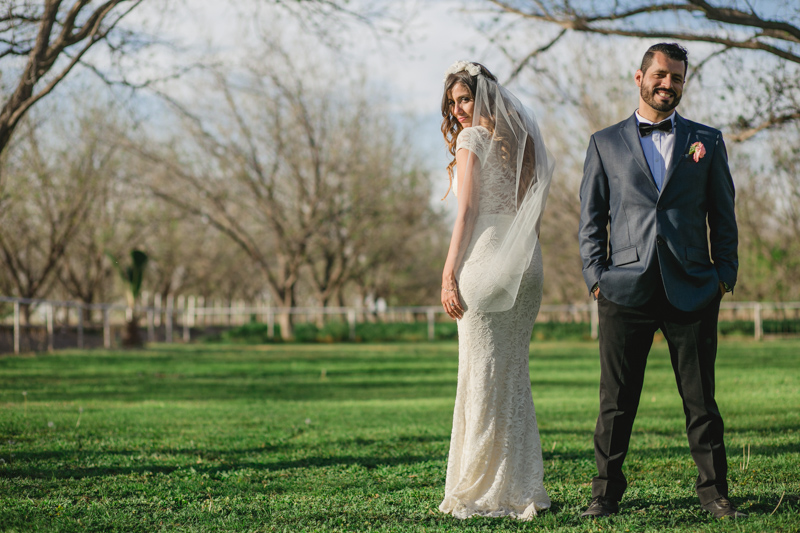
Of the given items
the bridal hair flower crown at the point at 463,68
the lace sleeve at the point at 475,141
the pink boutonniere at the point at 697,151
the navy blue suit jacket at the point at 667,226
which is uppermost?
the bridal hair flower crown at the point at 463,68

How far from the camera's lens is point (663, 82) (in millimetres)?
3309

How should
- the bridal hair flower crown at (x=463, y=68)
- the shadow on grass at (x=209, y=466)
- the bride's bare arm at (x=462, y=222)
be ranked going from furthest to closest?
the shadow on grass at (x=209, y=466)
the bridal hair flower crown at (x=463, y=68)
the bride's bare arm at (x=462, y=222)

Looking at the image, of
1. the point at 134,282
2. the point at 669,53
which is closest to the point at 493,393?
the point at 669,53

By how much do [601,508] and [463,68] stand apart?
2349mm

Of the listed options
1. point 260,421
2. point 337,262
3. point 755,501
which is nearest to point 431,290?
point 337,262

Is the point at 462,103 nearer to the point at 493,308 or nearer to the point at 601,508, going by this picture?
the point at 493,308

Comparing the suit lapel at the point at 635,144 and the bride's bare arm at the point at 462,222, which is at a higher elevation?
the suit lapel at the point at 635,144

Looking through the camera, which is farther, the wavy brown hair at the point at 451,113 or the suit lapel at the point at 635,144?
the wavy brown hair at the point at 451,113

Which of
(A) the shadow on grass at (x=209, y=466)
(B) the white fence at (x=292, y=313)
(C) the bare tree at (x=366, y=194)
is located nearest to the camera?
(A) the shadow on grass at (x=209, y=466)

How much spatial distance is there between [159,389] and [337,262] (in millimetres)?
24177

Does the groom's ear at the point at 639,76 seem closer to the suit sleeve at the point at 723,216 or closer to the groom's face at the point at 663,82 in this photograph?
the groom's face at the point at 663,82

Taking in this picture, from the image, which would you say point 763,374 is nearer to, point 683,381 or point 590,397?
point 590,397

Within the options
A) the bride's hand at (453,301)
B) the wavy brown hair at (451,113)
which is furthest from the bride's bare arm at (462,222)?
the wavy brown hair at (451,113)

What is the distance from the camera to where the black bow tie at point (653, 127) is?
3.33 metres
